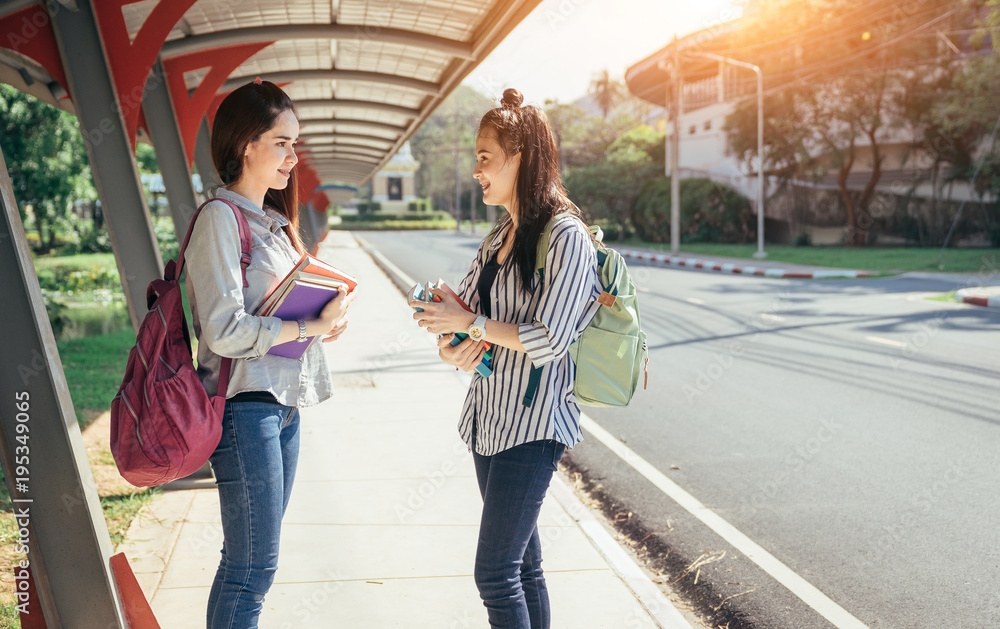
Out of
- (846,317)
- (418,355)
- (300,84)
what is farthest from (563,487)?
(846,317)

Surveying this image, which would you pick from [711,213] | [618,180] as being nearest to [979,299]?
[711,213]

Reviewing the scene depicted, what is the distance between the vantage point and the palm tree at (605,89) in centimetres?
8675

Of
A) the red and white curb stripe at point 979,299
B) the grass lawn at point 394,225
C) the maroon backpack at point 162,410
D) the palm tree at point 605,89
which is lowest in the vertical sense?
the grass lawn at point 394,225

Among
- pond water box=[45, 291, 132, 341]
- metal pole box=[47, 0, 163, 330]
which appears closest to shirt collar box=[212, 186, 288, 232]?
metal pole box=[47, 0, 163, 330]

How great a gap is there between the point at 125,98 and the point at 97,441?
2.81m

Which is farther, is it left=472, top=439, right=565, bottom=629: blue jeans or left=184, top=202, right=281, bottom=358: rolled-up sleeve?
left=472, top=439, right=565, bottom=629: blue jeans

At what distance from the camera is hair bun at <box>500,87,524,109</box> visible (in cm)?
236

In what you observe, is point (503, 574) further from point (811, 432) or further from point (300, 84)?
point (300, 84)

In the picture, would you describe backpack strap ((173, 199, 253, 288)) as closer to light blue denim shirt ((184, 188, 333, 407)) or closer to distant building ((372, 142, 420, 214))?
light blue denim shirt ((184, 188, 333, 407))

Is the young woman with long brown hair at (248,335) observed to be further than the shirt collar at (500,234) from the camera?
No

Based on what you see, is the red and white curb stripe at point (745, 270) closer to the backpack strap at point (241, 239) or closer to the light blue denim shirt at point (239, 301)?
the light blue denim shirt at point (239, 301)

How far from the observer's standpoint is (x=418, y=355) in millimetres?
9664

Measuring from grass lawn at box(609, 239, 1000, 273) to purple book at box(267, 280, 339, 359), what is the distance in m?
22.0

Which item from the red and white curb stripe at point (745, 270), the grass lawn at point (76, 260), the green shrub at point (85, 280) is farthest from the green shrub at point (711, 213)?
the green shrub at point (85, 280)
